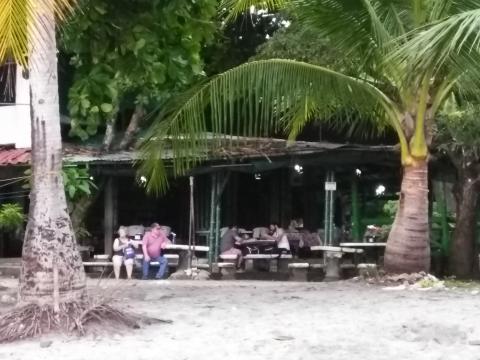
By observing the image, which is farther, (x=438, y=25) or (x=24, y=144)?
(x=24, y=144)

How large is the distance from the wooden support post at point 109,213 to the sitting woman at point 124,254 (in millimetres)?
1303

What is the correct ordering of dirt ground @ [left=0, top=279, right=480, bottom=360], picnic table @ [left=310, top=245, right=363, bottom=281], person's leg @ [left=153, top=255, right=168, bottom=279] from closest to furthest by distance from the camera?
1. dirt ground @ [left=0, top=279, right=480, bottom=360]
2. picnic table @ [left=310, top=245, right=363, bottom=281]
3. person's leg @ [left=153, top=255, right=168, bottom=279]

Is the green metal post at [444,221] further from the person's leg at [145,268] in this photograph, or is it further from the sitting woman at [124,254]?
the sitting woman at [124,254]

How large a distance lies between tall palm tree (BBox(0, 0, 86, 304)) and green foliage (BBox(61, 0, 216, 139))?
0.96 m

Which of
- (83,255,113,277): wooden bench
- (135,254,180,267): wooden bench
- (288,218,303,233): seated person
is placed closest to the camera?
(135,254,180,267): wooden bench

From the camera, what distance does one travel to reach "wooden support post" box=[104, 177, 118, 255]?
15.3 m

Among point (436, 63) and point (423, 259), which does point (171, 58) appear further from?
point (423, 259)

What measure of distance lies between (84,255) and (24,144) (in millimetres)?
2638

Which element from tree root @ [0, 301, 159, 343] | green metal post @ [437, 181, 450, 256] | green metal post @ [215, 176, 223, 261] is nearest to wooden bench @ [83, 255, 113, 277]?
green metal post @ [215, 176, 223, 261]

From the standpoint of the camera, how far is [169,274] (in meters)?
14.1

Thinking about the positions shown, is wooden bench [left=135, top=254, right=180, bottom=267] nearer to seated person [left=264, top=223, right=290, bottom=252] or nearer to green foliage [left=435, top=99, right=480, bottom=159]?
seated person [left=264, top=223, right=290, bottom=252]

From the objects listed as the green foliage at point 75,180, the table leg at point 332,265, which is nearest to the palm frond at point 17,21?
the green foliage at point 75,180

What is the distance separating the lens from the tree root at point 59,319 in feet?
22.5

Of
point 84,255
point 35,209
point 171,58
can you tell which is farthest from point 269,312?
point 84,255
